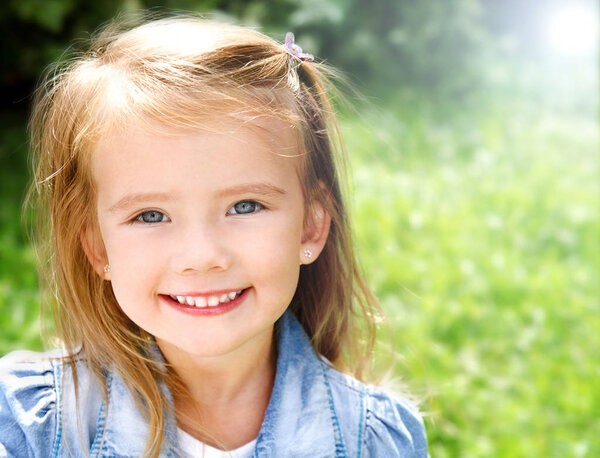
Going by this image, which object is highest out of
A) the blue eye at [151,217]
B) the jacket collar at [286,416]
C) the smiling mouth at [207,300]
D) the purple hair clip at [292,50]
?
the purple hair clip at [292,50]

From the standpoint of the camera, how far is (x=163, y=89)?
1.50 meters

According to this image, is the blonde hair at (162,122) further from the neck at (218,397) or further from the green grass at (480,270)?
the green grass at (480,270)

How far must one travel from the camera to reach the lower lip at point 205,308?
A: 151cm

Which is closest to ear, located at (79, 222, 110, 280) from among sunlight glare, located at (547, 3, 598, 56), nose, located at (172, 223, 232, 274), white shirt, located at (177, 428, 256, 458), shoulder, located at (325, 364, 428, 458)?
nose, located at (172, 223, 232, 274)

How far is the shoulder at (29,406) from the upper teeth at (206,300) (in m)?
0.36

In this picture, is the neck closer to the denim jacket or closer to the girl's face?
the denim jacket

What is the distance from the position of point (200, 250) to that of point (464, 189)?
10.1ft

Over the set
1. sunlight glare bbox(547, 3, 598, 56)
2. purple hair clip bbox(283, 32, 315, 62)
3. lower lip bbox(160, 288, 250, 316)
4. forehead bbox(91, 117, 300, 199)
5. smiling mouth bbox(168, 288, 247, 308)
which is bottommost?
lower lip bbox(160, 288, 250, 316)

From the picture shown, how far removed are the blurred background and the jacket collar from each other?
26 cm

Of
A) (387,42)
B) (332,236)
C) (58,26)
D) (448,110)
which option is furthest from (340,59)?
(332,236)

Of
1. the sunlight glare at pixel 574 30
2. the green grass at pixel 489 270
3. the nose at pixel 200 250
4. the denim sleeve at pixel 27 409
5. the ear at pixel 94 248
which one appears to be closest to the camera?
the nose at pixel 200 250

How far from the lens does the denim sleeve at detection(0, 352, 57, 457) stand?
1.55 meters

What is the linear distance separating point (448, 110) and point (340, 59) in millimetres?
868

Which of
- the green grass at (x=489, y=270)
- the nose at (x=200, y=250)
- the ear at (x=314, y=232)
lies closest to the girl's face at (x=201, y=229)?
the nose at (x=200, y=250)
